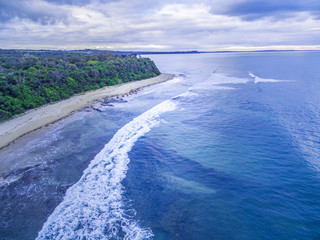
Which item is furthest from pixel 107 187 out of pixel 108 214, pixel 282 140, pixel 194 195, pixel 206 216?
pixel 282 140

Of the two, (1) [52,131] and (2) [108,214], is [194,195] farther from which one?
(1) [52,131]

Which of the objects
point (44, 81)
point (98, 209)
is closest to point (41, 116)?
point (44, 81)

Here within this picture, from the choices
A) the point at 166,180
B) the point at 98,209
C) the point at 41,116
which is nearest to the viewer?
the point at 98,209

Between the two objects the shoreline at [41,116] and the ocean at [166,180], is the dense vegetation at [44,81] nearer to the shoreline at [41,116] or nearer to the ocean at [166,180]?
the shoreline at [41,116]

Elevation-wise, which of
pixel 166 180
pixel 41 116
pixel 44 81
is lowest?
pixel 41 116

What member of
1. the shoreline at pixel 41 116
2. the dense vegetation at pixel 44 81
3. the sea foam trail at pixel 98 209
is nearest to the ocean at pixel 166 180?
the sea foam trail at pixel 98 209

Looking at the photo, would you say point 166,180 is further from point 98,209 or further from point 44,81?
point 44,81

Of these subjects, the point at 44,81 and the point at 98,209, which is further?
the point at 44,81
